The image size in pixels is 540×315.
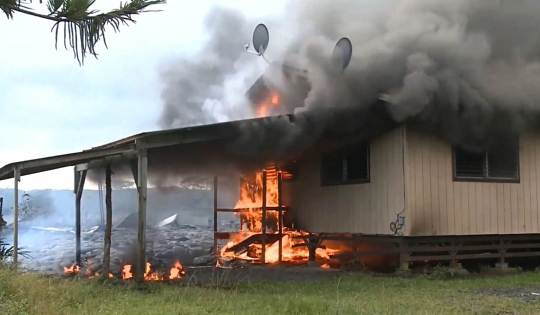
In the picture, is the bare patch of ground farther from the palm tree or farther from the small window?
the palm tree

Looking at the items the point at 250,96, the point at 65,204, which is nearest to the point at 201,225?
the point at 65,204

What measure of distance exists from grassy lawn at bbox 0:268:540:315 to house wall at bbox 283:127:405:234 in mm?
1674

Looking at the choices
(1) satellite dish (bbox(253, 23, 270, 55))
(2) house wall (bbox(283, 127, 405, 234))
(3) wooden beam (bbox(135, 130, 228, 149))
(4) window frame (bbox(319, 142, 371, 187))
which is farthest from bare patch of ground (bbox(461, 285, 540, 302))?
(1) satellite dish (bbox(253, 23, 270, 55))

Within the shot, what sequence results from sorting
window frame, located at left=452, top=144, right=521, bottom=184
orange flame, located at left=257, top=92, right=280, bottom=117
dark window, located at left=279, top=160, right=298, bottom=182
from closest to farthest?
1. window frame, located at left=452, top=144, right=521, bottom=184
2. orange flame, located at left=257, top=92, right=280, bottom=117
3. dark window, located at left=279, top=160, right=298, bottom=182

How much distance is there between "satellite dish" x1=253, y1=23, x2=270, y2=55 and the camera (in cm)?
1290

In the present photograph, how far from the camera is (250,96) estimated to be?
1505 cm

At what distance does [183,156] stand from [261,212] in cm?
303

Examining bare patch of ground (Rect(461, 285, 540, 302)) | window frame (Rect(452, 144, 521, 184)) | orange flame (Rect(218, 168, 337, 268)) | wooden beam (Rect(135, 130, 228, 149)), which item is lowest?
bare patch of ground (Rect(461, 285, 540, 302))

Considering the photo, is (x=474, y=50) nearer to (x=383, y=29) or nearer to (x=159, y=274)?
(x=383, y=29)

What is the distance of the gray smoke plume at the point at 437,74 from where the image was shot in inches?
416

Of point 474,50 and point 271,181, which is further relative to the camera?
point 271,181

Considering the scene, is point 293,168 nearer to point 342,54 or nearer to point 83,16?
point 342,54

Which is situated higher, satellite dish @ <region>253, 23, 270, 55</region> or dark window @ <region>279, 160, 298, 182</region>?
satellite dish @ <region>253, 23, 270, 55</region>

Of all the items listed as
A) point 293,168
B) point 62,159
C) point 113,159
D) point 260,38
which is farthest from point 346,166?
point 62,159
